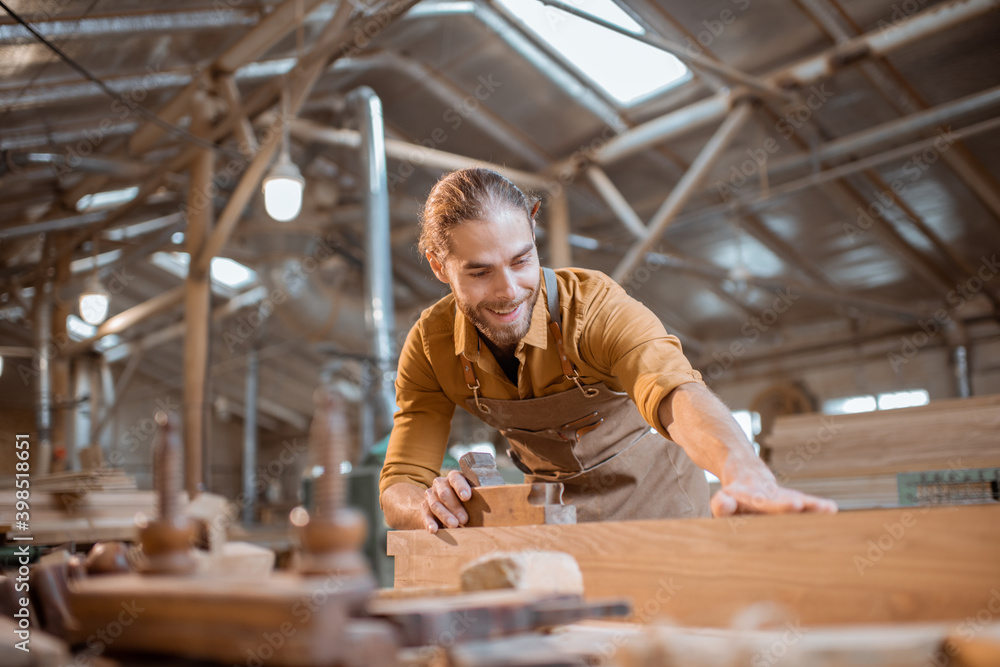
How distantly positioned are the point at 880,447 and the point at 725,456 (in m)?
3.27

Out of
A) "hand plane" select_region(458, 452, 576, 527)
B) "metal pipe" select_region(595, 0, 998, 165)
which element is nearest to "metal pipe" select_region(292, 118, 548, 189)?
"metal pipe" select_region(595, 0, 998, 165)

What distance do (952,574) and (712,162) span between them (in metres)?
6.00

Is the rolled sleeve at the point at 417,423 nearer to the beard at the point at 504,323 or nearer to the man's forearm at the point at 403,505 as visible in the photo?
the man's forearm at the point at 403,505

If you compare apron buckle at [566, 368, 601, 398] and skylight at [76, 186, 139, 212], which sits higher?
skylight at [76, 186, 139, 212]

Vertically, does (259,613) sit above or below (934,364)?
below

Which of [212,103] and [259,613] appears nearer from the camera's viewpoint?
[259,613]

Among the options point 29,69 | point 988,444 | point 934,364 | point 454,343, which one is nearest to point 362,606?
point 454,343

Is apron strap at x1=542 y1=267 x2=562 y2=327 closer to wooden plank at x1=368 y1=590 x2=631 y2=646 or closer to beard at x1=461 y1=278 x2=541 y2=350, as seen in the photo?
beard at x1=461 y1=278 x2=541 y2=350

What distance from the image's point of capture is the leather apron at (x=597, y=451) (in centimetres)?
247

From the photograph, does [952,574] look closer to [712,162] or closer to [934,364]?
[712,162]

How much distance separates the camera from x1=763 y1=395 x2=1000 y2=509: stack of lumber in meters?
4.03

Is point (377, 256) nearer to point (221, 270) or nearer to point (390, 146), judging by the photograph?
point (390, 146)

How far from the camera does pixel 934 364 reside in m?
11.1

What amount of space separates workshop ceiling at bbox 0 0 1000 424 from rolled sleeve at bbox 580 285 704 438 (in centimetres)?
391
